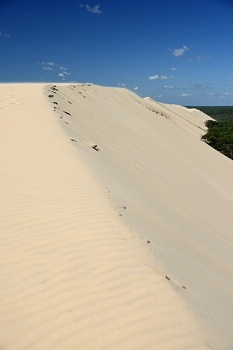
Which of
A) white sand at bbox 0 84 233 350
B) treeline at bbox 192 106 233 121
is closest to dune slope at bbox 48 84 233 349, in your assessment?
white sand at bbox 0 84 233 350

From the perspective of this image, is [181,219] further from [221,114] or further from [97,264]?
[221,114]

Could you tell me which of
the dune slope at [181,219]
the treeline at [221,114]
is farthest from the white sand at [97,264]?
the treeline at [221,114]

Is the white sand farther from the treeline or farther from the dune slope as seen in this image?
the treeline

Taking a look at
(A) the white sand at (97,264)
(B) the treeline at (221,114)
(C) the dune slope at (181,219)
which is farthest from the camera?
(B) the treeline at (221,114)

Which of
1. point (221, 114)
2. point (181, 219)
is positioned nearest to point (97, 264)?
point (181, 219)

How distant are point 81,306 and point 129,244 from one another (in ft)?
2.56

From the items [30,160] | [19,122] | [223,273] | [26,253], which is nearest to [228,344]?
[223,273]

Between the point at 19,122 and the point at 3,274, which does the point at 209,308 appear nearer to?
the point at 3,274

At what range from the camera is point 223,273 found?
3.24m

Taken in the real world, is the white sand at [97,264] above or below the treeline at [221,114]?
below

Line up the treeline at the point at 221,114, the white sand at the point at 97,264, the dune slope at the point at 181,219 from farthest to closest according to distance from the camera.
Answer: the treeline at the point at 221,114
the dune slope at the point at 181,219
the white sand at the point at 97,264

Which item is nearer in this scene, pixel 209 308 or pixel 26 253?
pixel 209 308

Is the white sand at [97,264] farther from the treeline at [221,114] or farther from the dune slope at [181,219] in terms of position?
the treeline at [221,114]

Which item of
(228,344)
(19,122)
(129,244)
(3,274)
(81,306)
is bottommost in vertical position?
(3,274)
